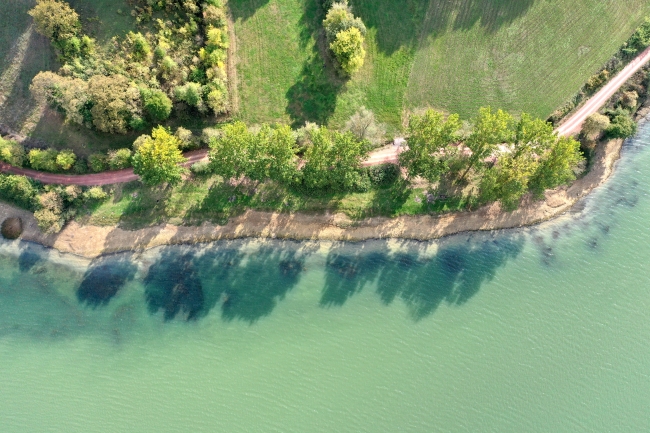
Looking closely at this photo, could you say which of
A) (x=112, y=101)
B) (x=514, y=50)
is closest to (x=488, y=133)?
(x=514, y=50)

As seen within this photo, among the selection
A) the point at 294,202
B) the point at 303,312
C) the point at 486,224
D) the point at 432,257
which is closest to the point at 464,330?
the point at 432,257

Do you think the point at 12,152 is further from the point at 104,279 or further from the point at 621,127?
the point at 621,127

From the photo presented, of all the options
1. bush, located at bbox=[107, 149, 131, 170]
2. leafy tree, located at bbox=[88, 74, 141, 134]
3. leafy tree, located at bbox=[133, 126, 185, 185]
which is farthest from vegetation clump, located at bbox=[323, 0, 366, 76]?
bush, located at bbox=[107, 149, 131, 170]

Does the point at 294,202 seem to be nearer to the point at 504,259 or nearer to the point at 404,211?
the point at 404,211

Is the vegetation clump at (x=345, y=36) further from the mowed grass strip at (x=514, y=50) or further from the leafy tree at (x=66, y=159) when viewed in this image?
the leafy tree at (x=66, y=159)

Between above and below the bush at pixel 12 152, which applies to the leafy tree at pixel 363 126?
above

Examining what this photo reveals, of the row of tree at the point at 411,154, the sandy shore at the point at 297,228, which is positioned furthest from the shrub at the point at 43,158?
the row of tree at the point at 411,154

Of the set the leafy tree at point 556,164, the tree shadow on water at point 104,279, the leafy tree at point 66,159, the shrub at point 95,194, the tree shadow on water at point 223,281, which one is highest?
the leafy tree at point 556,164
